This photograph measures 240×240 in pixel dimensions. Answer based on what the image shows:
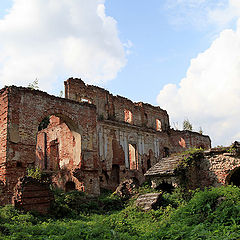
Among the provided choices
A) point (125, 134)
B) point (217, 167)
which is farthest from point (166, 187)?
point (125, 134)

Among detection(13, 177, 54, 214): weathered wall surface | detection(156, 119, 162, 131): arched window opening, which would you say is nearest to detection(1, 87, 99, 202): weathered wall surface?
detection(13, 177, 54, 214): weathered wall surface

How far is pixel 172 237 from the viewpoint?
653cm

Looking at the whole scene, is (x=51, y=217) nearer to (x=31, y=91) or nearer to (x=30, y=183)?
(x=30, y=183)

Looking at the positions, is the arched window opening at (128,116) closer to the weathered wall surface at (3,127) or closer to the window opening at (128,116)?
the window opening at (128,116)

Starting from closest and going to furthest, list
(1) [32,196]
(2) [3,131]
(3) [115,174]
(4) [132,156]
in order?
(1) [32,196], (2) [3,131], (3) [115,174], (4) [132,156]

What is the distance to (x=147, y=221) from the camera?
32.2 ft

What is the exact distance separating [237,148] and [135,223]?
5958mm

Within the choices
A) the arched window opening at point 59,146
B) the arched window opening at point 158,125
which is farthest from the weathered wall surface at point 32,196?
the arched window opening at point 158,125

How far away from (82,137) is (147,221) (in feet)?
26.1

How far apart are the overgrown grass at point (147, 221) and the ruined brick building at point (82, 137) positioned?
3.37 metres

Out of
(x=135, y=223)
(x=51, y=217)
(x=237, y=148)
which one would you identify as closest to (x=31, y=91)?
(x=51, y=217)

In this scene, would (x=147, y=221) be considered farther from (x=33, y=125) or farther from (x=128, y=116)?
(x=128, y=116)

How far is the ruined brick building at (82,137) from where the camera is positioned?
13859mm

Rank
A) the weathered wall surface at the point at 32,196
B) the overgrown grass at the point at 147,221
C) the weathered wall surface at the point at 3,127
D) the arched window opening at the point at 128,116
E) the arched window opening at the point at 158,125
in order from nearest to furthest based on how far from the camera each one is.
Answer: the overgrown grass at the point at 147,221, the weathered wall surface at the point at 32,196, the weathered wall surface at the point at 3,127, the arched window opening at the point at 128,116, the arched window opening at the point at 158,125
